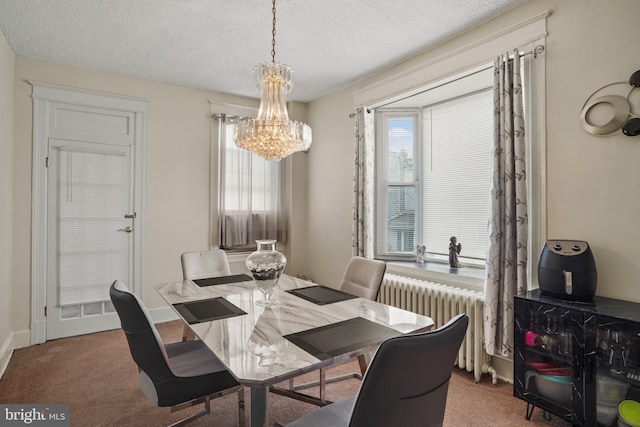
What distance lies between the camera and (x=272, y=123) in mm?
2193

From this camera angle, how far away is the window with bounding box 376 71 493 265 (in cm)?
316

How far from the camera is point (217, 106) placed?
4.27 metres

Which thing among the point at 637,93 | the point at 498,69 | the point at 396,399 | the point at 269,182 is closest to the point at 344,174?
the point at 269,182

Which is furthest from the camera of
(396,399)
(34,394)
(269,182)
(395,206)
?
(269,182)

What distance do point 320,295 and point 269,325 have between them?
1.96ft

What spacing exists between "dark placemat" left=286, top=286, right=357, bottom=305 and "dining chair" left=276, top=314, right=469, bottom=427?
0.98 metres

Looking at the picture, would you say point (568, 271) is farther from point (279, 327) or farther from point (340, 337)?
point (279, 327)

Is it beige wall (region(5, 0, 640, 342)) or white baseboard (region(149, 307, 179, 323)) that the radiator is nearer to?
beige wall (region(5, 0, 640, 342))

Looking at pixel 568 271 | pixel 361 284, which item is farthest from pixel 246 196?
pixel 568 271

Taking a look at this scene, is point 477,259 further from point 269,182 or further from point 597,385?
point 269,182

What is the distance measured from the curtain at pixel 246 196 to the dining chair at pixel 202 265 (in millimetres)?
1136

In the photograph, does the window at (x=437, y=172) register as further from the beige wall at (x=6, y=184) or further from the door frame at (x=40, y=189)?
the beige wall at (x=6, y=184)

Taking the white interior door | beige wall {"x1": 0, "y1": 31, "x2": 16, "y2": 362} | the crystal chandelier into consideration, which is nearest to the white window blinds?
the crystal chandelier

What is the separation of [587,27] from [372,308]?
2.12m
